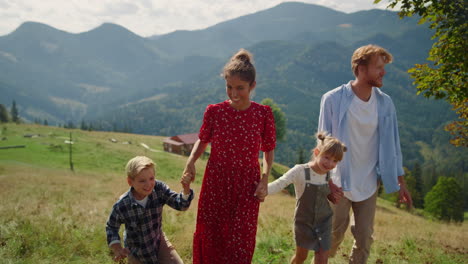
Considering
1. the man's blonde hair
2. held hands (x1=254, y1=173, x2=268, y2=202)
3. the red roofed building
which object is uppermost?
the man's blonde hair

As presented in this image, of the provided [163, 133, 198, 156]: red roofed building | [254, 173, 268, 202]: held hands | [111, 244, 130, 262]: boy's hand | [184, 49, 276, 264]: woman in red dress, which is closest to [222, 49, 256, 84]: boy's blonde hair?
[184, 49, 276, 264]: woman in red dress

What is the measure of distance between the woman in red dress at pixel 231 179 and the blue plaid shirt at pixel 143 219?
39 cm

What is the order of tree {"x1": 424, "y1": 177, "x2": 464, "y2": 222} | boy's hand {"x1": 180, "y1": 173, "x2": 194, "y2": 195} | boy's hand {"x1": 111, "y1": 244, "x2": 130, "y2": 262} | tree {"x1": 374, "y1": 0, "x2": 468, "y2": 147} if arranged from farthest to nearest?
tree {"x1": 424, "y1": 177, "x2": 464, "y2": 222}, tree {"x1": 374, "y1": 0, "x2": 468, "y2": 147}, boy's hand {"x1": 180, "y1": 173, "x2": 194, "y2": 195}, boy's hand {"x1": 111, "y1": 244, "x2": 130, "y2": 262}

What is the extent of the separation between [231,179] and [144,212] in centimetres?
114

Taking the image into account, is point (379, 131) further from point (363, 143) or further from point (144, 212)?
point (144, 212)

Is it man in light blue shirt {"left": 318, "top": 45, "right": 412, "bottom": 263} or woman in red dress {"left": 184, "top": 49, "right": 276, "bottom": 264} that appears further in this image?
man in light blue shirt {"left": 318, "top": 45, "right": 412, "bottom": 263}

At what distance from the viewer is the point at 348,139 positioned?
4.32 m

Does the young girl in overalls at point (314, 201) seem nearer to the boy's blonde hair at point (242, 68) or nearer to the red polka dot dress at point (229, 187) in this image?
the red polka dot dress at point (229, 187)

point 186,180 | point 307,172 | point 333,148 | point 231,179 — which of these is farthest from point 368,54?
point 186,180

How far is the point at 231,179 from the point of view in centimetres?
391

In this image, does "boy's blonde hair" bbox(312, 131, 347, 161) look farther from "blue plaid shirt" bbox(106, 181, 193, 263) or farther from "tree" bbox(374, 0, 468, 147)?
"tree" bbox(374, 0, 468, 147)

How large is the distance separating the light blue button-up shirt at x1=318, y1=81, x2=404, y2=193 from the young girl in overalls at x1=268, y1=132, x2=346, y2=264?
0.25 m

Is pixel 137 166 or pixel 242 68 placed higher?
pixel 242 68

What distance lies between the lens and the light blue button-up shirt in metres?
4.30
